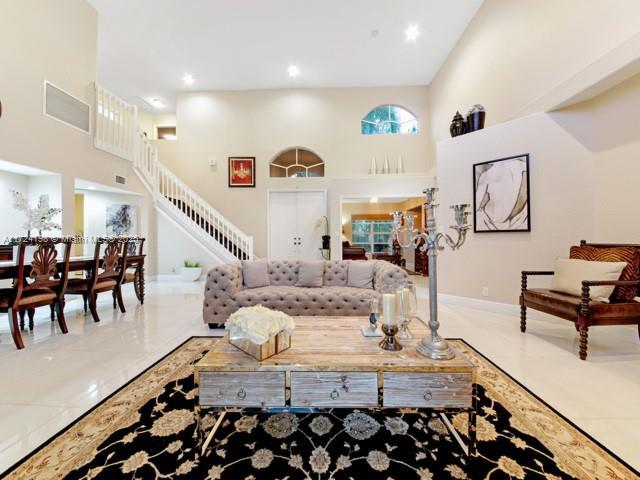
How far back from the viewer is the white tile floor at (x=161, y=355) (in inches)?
63.4

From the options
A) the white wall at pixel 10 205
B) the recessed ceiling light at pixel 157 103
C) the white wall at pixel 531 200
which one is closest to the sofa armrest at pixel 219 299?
the white wall at pixel 531 200

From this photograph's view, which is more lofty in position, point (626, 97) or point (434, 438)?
point (626, 97)

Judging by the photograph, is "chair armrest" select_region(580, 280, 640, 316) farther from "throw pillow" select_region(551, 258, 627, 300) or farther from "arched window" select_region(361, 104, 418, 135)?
"arched window" select_region(361, 104, 418, 135)

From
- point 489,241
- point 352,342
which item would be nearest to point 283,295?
point 352,342

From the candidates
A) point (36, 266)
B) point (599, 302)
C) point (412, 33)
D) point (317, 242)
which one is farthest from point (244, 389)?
point (412, 33)

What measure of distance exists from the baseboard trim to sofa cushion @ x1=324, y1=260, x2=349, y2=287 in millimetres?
2038

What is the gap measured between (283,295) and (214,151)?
588 cm

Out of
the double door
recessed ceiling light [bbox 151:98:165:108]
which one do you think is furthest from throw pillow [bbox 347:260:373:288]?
recessed ceiling light [bbox 151:98:165:108]

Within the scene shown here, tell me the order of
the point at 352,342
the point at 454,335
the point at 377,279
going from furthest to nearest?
the point at 377,279 < the point at 454,335 < the point at 352,342

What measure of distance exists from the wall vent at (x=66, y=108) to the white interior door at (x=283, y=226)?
13.1 feet

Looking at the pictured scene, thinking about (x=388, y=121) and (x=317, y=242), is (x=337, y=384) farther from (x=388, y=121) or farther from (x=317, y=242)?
(x=388, y=121)

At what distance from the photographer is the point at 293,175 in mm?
7621

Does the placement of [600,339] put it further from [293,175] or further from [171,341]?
[293,175]

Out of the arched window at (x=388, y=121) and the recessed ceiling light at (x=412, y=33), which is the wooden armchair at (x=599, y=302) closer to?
the recessed ceiling light at (x=412, y=33)
